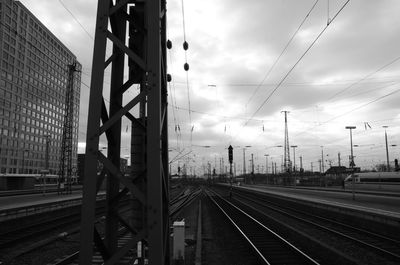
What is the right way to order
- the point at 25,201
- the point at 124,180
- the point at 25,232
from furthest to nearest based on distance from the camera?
the point at 25,201 → the point at 25,232 → the point at 124,180

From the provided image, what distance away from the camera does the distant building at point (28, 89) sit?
11400 centimetres

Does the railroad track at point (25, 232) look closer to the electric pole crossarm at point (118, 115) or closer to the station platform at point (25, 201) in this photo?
the station platform at point (25, 201)

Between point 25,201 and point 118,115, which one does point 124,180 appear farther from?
point 25,201

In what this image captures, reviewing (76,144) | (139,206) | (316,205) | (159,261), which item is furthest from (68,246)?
(76,144)

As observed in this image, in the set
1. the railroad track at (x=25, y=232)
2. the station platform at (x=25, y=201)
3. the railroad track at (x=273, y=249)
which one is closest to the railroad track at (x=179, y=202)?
the railroad track at (x=273, y=249)

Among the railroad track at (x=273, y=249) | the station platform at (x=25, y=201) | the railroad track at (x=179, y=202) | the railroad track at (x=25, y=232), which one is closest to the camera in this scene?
the railroad track at (x=273, y=249)

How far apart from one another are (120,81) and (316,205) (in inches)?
1084

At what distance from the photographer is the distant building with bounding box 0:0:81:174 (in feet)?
374

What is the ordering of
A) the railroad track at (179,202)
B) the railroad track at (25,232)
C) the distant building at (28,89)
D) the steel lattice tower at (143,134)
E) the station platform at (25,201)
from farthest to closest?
the distant building at (28,89)
the railroad track at (179,202)
the station platform at (25,201)
the railroad track at (25,232)
the steel lattice tower at (143,134)

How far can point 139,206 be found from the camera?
647 centimetres

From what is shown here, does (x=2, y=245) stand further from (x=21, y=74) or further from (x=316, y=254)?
(x=21, y=74)

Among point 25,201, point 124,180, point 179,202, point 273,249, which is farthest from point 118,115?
point 179,202

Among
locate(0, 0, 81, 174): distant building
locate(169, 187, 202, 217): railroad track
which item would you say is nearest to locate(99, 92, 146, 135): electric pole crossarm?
locate(169, 187, 202, 217): railroad track

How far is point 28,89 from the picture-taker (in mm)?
124875
